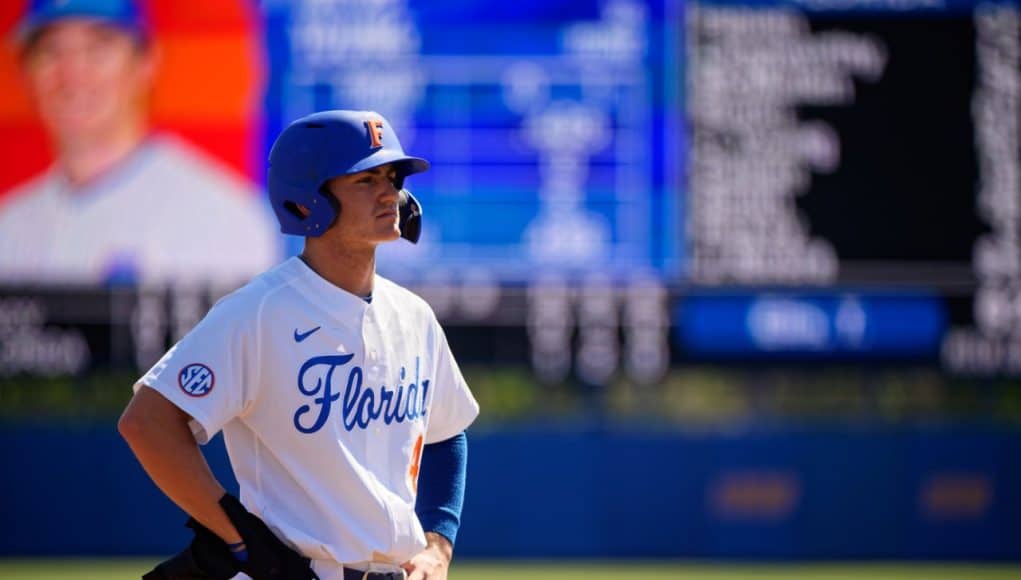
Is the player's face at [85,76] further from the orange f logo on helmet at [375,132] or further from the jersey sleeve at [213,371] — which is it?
the jersey sleeve at [213,371]

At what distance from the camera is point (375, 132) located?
240cm

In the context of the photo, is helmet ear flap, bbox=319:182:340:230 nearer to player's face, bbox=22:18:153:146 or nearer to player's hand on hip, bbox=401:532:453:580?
player's hand on hip, bbox=401:532:453:580

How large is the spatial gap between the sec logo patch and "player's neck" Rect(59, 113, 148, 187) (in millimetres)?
5771

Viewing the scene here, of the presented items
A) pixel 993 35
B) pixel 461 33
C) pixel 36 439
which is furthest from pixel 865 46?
pixel 36 439

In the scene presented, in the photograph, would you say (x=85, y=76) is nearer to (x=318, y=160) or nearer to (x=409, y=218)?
(x=409, y=218)

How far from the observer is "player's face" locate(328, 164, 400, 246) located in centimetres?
239

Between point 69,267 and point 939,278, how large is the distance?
423cm

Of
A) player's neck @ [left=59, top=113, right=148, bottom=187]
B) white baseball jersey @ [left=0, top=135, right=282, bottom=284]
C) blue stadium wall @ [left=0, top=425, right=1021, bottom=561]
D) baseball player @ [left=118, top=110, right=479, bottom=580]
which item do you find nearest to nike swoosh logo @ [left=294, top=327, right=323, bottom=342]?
baseball player @ [left=118, top=110, right=479, bottom=580]

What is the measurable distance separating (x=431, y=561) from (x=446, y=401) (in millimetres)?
287

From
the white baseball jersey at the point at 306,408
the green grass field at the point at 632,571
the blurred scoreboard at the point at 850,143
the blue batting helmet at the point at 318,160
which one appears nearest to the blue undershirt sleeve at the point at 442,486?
the white baseball jersey at the point at 306,408

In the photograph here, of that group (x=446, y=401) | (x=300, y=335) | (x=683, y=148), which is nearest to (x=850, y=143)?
(x=683, y=148)

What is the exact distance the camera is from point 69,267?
25.5 feet

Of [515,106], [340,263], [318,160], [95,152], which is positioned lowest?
[340,263]

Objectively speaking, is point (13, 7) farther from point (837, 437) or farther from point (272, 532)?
point (272, 532)
